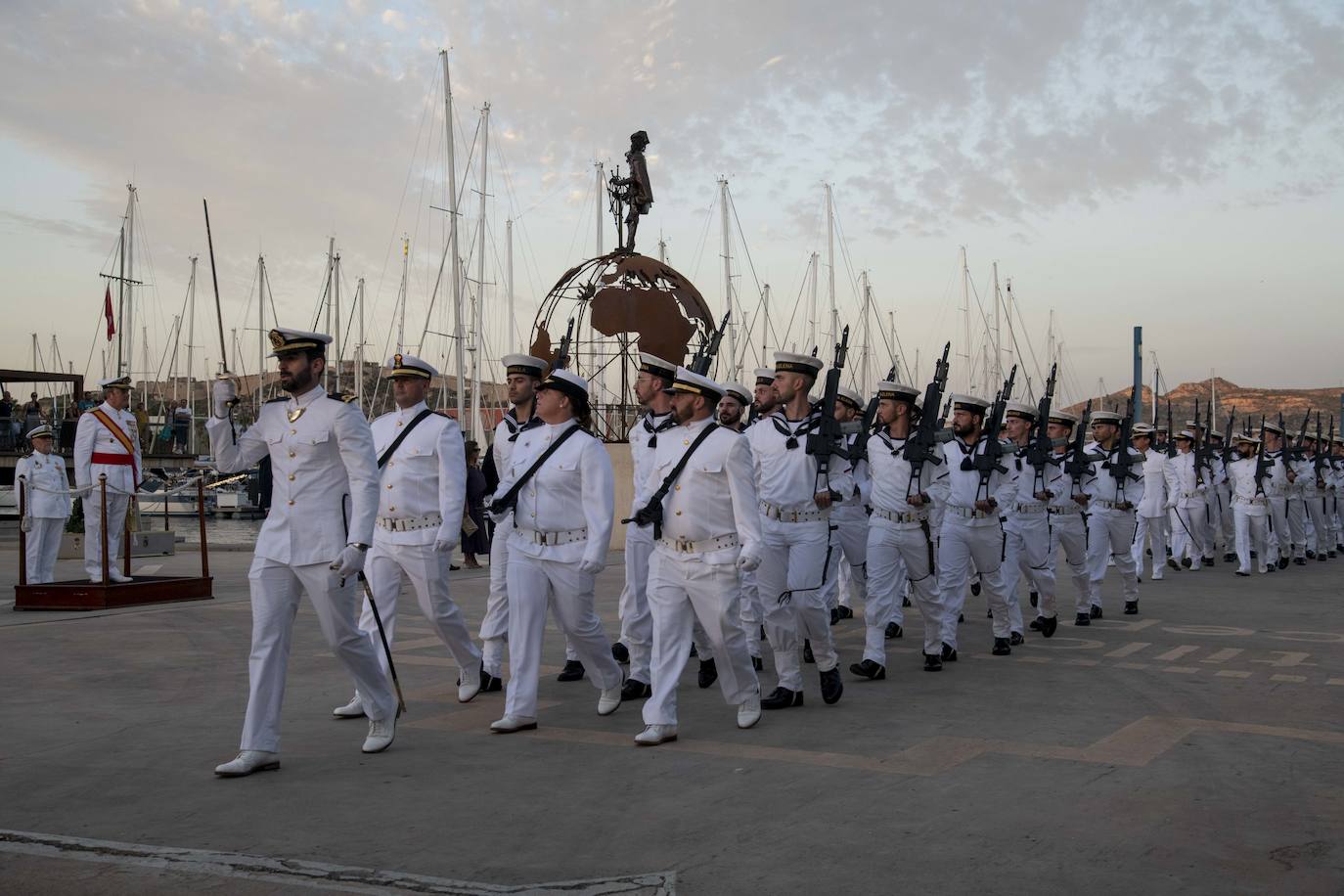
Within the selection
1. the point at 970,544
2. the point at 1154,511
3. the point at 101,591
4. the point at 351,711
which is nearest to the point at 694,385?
the point at 351,711

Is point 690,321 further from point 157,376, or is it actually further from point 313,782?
point 157,376

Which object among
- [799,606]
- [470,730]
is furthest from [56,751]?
[799,606]

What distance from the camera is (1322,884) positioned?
4.25 metres

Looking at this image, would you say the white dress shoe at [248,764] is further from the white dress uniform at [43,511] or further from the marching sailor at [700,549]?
the white dress uniform at [43,511]

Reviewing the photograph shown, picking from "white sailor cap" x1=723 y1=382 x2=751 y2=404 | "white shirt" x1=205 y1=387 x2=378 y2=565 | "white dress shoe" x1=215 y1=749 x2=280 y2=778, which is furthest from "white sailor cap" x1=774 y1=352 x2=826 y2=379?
"white dress shoe" x1=215 y1=749 x2=280 y2=778

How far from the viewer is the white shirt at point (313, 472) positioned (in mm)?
6117

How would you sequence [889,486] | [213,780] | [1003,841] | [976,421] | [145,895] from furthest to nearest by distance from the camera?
[976,421] → [889,486] → [213,780] → [1003,841] → [145,895]

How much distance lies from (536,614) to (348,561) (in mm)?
1366

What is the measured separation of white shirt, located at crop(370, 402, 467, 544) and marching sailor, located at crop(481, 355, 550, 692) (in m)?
0.60

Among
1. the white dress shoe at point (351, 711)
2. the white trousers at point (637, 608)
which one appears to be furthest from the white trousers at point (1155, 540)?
the white dress shoe at point (351, 711)

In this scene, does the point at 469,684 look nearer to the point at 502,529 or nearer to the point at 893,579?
the point at 502,529

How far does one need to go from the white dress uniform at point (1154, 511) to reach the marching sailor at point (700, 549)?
12.8 m

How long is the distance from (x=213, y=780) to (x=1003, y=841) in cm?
357

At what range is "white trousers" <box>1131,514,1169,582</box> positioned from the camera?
58.8ft
